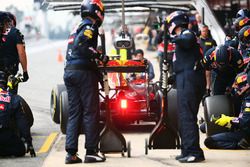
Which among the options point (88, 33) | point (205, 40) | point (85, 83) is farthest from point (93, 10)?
point (205, 40)

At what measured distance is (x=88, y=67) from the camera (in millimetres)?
10539

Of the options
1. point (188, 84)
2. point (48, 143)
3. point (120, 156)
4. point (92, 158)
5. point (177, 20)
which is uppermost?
point (177, 20)

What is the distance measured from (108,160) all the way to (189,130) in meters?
1.06

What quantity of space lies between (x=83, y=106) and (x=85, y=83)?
0.91 feet

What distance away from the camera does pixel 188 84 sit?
10391 millimetres

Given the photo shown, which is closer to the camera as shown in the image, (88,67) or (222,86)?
(88,67)

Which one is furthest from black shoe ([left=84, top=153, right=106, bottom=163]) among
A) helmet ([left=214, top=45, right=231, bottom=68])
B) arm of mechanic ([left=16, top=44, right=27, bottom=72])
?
arm of mechanic ([left=16, top=44, right=27, bottom=72])

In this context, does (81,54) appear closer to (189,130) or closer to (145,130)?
(189,130)

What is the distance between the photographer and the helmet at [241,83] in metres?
11.9

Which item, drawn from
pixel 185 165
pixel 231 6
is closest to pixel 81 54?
pixel 185 165

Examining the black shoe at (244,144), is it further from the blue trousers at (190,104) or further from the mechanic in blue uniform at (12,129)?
the mechanic in blue uniform at (12,129)

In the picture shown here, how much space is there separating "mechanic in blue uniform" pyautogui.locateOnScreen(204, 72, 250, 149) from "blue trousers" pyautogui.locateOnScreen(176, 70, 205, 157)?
125 cm

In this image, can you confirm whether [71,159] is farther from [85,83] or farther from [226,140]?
[226,140]

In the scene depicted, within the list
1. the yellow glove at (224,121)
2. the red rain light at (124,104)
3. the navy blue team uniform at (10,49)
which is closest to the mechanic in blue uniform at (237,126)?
the yellow glove at (224,121)
